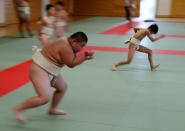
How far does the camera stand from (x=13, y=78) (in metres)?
6.89

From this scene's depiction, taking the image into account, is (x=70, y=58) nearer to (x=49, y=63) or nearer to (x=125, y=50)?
(x=49, y=63)

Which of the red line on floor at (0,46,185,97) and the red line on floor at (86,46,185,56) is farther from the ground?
the red line on floor at (0,46,185,97)

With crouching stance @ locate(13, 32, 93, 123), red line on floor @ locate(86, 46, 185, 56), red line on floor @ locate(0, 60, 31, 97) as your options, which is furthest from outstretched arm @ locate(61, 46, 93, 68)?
red line on floor @ locate(86, 46, 185, 56)

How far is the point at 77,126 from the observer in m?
4.45

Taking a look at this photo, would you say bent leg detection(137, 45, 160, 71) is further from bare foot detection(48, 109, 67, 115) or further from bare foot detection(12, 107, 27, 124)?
bare foot detection(12, 107, 27, 124)

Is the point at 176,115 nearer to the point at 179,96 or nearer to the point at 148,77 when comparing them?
the point at 179,96

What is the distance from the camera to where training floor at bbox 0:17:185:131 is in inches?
179

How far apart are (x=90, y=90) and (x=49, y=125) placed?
1.82 meters

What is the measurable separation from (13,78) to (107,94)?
2.07m

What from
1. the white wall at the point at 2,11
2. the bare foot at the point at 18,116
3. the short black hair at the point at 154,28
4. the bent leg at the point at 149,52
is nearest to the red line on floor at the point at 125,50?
the bent leg at the point at 149,52

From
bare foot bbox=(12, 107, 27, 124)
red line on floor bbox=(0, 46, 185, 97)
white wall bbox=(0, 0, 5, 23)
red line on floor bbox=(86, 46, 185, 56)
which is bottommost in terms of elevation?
red line on floor bbox=(86, 46, 185, 56)

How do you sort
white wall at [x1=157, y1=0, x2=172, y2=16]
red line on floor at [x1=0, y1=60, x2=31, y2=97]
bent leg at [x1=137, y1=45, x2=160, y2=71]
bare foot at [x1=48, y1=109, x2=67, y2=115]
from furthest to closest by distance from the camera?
1. white wall at [x1=157, y1=0, x2=172, y2=16]
2. bent leg at [x1=137, y1=45, x2=160, y2=71]
3. red line on floor at [x1=0, y1=60, x2=31, y2=97]
4. bare foot at [x1=48, y1=109, x2=67, y2=115]

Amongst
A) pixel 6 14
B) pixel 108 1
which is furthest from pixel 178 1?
pixel 6 14

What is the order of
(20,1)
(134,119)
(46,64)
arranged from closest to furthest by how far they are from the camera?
(46,64), (134,119), (20,1)
